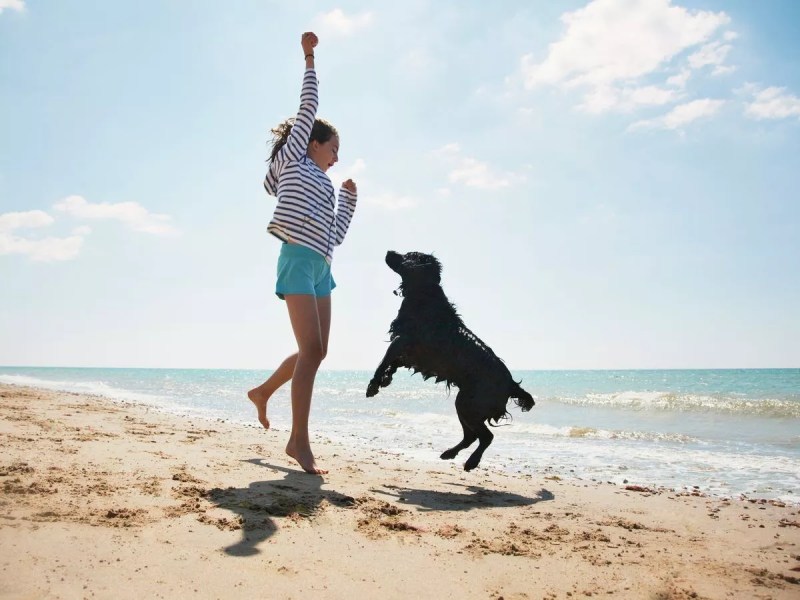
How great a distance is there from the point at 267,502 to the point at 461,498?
4.07 ft

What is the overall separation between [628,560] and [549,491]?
1.57 meters

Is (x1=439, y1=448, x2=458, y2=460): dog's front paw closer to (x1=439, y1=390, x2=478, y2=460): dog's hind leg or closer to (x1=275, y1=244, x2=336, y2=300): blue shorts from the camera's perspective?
(x1=439, y1=390, x2=478, y2=460): dog's hind leg

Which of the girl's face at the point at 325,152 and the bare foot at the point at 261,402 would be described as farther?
the bare foot at the point at 261,402

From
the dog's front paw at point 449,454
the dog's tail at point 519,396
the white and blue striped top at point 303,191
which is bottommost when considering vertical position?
the dog's front paw at point 449,454

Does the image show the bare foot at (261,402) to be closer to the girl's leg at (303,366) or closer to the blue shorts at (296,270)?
the girl's leg at (303,366)

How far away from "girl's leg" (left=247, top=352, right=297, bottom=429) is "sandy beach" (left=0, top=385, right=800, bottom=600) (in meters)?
0.54

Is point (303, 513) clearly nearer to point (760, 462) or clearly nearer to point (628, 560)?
point (628, 560)

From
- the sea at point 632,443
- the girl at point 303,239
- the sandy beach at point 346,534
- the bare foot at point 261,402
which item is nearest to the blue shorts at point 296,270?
the girl at point 303,239

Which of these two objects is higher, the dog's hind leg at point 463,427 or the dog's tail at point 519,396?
the dog's tail at point 519,396

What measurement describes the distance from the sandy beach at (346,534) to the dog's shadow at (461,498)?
15 mm

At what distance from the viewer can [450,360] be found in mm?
4020

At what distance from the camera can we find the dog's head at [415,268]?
4.29 meters

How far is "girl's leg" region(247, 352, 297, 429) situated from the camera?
14.2 ft

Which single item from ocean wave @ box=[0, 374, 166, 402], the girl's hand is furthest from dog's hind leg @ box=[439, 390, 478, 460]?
ocean wave @ box=[0, 374, 166, 402]
